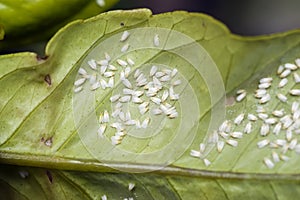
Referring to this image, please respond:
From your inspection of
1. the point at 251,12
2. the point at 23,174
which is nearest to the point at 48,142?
the point at 23,174

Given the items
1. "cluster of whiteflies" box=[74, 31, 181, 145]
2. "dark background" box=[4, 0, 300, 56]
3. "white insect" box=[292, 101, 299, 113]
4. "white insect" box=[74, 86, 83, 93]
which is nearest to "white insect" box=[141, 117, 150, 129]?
"cluster of whiteflies" box=[74, 31, 181, 145]

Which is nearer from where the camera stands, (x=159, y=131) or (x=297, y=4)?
(x=159, y=131)

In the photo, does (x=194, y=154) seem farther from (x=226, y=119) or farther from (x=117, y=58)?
(x=117, y=58)

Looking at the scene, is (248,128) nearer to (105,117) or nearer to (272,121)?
(272,121)

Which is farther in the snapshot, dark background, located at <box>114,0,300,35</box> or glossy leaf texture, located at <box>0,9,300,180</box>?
dark background, located at <box>114,0,300,35</box>

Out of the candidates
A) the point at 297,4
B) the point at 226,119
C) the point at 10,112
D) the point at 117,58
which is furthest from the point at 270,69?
the point at 297,4

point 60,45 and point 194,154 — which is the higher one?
point 60,45

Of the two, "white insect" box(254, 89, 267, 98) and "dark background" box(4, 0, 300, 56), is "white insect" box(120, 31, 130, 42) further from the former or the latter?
"dark background" box(4, 0, 300, 56)
